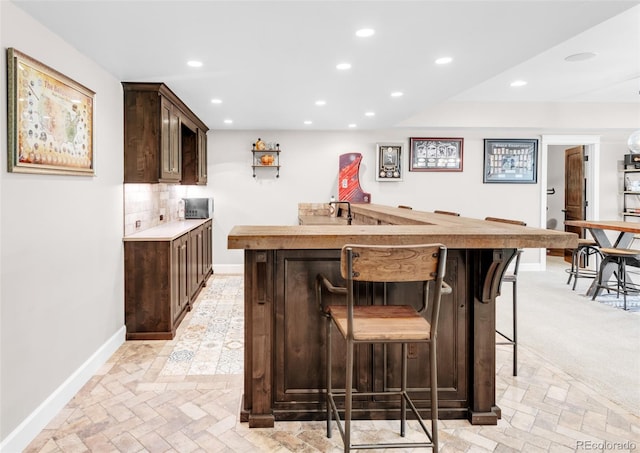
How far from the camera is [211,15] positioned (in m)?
2.23

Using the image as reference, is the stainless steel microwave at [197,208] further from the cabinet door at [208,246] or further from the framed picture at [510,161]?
the framed picture at [510,161]

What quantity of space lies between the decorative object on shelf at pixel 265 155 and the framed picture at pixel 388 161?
5.44 ft

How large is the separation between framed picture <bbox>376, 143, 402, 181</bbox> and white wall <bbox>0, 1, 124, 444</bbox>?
4.11 metres

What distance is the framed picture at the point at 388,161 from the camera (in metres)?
6.41

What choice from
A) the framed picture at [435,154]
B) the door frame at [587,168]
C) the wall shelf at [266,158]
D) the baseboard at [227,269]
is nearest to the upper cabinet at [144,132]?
the wall shelf at [266,158]

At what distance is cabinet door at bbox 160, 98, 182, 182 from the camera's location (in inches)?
144

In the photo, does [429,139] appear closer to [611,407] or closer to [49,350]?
[611,407]

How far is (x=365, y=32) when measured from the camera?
247 cm

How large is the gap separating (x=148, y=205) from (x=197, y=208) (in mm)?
1395

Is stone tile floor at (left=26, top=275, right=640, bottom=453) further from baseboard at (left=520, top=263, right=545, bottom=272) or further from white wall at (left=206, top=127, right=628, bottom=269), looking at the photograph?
baseboard at (left=520, top=263, right=545, bottom=272)

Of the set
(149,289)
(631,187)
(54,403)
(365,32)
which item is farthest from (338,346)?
(631,187)

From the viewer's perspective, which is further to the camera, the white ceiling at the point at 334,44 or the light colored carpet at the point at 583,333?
the light colored carpet at the point at 583,333

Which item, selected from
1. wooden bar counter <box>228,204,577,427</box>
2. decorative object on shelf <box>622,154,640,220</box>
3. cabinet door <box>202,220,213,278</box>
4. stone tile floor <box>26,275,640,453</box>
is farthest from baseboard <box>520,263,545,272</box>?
cabinet door <box>202,220,213,278</box>

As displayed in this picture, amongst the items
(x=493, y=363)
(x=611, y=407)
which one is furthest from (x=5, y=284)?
(x=611, y=407)
